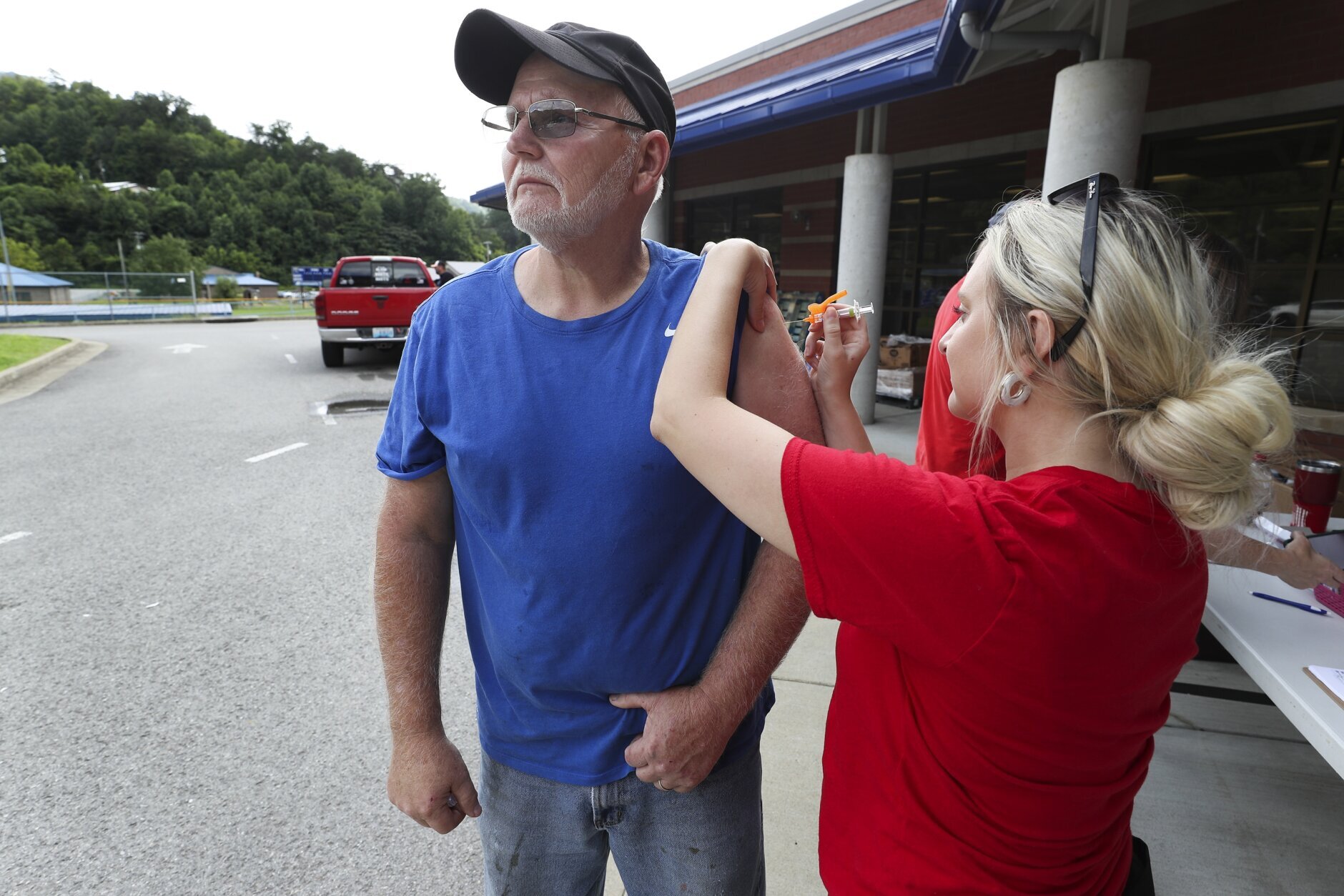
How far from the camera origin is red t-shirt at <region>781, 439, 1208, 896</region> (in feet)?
3.02

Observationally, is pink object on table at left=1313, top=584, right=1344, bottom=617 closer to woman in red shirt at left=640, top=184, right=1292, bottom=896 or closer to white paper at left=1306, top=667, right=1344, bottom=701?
white paper at left=1306, top=667, right=1344, bottom=701

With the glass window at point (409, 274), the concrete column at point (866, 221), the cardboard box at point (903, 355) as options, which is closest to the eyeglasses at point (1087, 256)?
the concrete column at point (866, 221)

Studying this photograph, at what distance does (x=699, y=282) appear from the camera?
124 centimetres

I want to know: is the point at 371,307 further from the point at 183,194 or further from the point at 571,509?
the point at 183,194

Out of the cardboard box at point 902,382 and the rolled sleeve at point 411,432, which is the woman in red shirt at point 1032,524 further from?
the cardboard box at point 902,382

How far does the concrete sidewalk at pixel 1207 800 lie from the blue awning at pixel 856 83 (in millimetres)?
4112

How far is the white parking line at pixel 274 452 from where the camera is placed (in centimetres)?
732

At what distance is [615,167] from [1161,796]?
120 inches

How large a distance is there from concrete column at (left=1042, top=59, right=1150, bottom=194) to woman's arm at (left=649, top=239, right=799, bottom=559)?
14.7ft

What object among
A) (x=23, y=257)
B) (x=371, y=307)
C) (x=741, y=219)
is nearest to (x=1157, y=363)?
(x=371, y=307)

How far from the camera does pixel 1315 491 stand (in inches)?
97.7

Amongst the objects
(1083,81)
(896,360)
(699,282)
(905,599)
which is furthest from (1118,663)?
(896,360)

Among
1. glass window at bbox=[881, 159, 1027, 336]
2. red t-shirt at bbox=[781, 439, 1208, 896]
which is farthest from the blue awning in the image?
red t-shirt at bbox=[781, 439, 1208, 896]

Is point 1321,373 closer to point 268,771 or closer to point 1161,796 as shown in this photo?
point 1161,796
